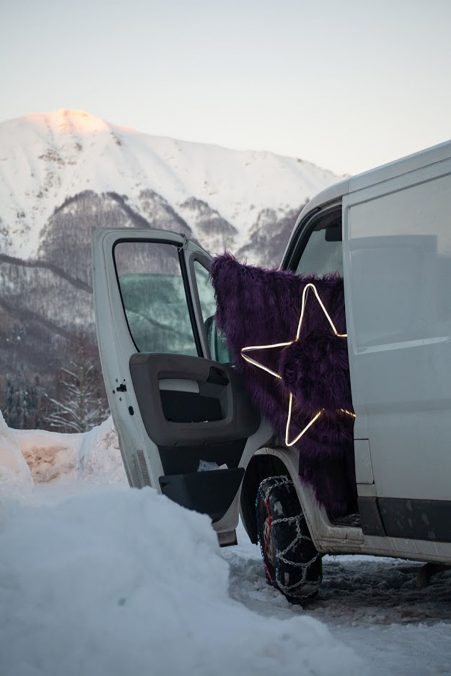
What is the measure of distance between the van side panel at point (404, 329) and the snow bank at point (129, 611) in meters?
1.24

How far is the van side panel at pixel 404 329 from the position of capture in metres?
4.05

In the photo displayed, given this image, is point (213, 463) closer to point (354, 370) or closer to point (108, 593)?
point (354, 370)

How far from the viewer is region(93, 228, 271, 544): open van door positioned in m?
4.96

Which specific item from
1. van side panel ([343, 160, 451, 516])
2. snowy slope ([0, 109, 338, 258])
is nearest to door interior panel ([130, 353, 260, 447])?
van side panel ([343, 160, 451, 516])

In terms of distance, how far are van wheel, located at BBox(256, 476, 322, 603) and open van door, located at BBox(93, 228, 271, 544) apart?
8.9 inches

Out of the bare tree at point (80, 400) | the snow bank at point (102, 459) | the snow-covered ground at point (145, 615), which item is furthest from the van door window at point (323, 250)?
the bare tree at point (80, 400)

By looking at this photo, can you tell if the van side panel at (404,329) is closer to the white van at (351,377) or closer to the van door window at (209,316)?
the white van at (351,377)

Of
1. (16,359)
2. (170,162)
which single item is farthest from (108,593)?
(170,162)

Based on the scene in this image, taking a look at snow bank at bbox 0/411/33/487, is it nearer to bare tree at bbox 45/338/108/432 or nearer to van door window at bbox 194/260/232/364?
van door window at bbox 194/260/232/364

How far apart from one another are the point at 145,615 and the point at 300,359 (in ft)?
7.62

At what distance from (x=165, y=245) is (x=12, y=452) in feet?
25.5

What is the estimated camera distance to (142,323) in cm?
518

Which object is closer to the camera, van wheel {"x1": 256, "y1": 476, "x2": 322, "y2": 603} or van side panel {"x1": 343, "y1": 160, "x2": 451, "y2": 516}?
van side panel {"x1": 343, "y1": 160, "x2": 451, "y2": 516}

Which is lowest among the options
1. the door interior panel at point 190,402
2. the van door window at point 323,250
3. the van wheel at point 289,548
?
the van wheel at point 289,548
